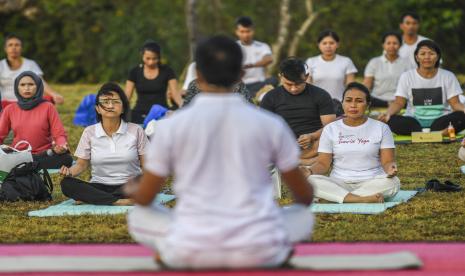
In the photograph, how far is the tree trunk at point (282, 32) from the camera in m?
21.7

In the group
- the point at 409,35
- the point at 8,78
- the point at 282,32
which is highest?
the point at 282,32

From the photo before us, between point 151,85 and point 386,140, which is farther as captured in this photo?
point 151,85

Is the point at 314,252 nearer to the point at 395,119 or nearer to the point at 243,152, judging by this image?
the point at 243,152

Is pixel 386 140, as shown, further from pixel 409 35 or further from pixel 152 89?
pixel 409 35

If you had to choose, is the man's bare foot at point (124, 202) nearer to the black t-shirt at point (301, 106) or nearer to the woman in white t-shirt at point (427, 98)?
the black t-shirt at point (301, 106)

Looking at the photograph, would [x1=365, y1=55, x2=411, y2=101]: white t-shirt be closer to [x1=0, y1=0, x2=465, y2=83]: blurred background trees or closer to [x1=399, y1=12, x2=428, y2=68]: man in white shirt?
[x1=399, y1=12, x2=428, y2=68]: man in white shirt

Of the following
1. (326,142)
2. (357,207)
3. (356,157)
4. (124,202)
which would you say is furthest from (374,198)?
(124,202)

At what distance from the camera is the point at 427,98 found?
1170cm

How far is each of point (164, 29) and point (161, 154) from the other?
60.9ft

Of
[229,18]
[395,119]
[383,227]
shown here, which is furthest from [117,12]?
[383,227]

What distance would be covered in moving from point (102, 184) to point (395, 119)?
448 cm

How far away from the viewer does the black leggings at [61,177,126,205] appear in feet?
26.8

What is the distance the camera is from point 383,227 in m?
7.00

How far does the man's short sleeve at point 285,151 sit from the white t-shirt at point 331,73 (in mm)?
8143
